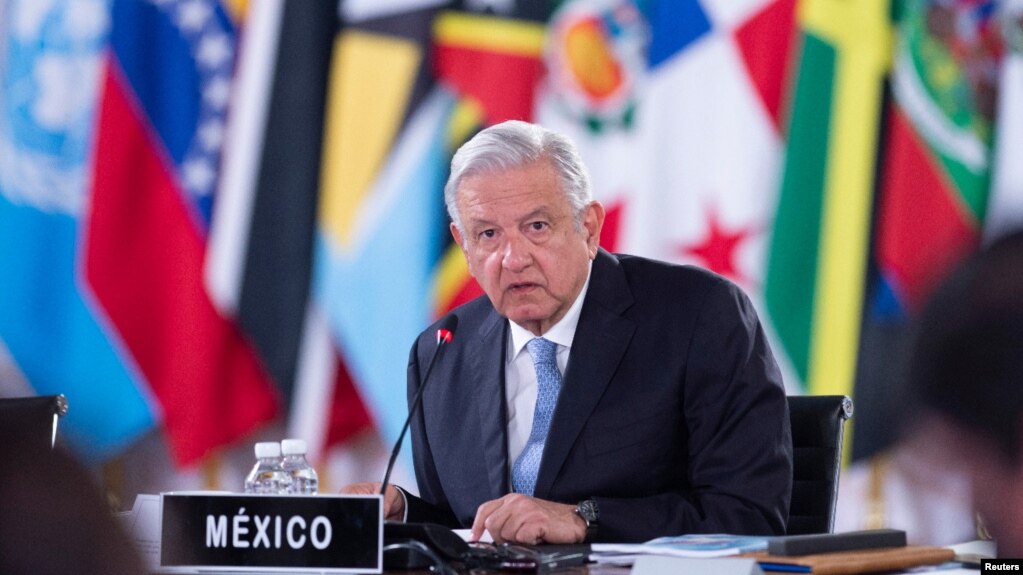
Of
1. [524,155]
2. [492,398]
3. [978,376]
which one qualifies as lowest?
[978,376]

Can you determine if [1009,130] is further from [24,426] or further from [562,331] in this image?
[24,426]

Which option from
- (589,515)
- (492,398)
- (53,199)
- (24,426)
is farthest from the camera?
(53,199)

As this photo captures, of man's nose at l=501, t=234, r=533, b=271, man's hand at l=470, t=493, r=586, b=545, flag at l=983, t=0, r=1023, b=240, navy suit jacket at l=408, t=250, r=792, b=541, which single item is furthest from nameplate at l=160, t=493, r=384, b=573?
flag at l=983, t=0, r=1023, b=240

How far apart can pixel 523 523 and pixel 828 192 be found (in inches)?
86.9

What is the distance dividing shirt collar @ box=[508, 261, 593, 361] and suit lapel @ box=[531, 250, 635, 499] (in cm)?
2

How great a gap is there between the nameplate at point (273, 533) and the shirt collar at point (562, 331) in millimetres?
938

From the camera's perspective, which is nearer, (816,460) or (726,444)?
(726,444)

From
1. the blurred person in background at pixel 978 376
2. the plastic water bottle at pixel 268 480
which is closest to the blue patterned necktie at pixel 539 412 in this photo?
the plastic water bottle at pixel 268 480

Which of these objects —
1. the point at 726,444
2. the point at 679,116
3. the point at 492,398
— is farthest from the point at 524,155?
the point at 679,116

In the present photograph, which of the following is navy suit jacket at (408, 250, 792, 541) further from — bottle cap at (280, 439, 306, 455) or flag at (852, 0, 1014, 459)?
flag at (852, 0, 1014, 459)

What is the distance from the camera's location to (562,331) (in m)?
2.41

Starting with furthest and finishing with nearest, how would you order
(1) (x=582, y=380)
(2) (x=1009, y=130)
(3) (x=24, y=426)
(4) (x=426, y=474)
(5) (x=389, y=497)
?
(2) (x=1009, y=130), (4) (x=426, y=474), (1) (x=582, y=380), (5) (x=389, y=497), (3) (x=24, y=426)

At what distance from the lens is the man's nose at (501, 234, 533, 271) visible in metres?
2.34

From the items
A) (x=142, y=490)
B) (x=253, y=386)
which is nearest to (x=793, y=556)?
(x=253, y=386)
